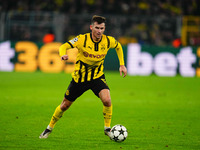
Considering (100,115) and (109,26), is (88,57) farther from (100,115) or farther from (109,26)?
(109,26)

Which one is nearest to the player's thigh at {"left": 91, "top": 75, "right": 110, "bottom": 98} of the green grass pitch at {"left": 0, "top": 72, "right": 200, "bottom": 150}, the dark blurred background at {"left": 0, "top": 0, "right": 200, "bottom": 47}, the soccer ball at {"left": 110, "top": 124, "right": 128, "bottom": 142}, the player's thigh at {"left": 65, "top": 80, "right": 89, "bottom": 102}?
the player's thigh at {"left": 65, "top": 80, "right": 89, "bottom": 102}

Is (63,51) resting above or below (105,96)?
above

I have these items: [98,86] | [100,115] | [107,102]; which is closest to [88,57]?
[98,86]

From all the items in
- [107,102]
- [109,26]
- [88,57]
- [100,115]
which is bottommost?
[100,115]

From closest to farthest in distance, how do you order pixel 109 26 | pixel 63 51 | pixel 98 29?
pixel 63 51
pixel 98 29
pixel 109 26

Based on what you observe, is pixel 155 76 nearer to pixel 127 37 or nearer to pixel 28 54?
pixel 127 37

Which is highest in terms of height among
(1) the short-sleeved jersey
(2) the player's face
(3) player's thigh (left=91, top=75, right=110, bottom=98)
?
(2) the player's face

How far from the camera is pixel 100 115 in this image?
34.3 ft

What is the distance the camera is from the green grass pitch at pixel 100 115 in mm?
7009

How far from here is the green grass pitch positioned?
7.01 m

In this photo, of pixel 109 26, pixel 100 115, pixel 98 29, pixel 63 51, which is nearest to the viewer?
pixel 63 51

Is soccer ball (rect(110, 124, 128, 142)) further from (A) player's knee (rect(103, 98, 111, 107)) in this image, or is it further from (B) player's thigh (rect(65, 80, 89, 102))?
(B) player's thigh (rect(65, 80, 89, 102))

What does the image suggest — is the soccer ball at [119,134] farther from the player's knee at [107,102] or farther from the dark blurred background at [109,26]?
the dark blurred background at [109,26]

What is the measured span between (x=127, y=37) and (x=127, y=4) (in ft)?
11.8
